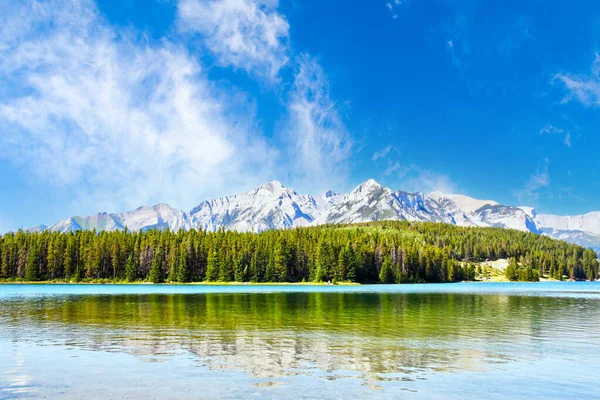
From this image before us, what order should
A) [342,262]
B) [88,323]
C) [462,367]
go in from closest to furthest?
1. [462,367]
2. [88,323]
3. [342,262]

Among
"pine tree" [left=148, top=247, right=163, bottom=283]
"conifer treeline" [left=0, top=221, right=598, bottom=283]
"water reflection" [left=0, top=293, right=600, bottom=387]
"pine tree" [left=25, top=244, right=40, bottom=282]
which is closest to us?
"water reflection" [left=0, top=293, right=600, bottom=387]

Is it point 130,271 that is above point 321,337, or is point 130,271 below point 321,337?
below

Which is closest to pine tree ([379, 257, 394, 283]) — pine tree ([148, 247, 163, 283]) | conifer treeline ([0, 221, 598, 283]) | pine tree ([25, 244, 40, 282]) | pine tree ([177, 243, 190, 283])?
conifer treeline ([0, 221, 598, 283])

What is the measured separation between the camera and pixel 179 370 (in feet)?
79.2

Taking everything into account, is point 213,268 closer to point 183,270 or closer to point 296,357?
point 183,270

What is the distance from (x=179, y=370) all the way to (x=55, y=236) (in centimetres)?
19587

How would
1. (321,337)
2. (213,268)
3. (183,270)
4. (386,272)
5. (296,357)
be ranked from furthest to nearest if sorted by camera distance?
1. (386,272)
2. (213,268)
3. (183,270)
4. (321,337)
5. (296,357)

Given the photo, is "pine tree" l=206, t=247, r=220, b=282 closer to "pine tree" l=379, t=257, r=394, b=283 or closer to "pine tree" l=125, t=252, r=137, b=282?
"pine tree" l=125, t=252, r=137, b=282

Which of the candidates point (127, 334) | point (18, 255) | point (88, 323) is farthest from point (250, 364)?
point (18, 255)

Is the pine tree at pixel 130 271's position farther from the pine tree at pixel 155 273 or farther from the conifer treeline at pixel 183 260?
the pine tree at pixel 155 273

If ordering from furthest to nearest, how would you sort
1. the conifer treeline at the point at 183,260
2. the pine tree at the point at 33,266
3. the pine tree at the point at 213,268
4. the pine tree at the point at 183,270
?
the pine tree at the point at 213,268 < the pine tree at the point at 183,270 < the conifer treeline at the point at 183,260 < the pine tree at the point at 33,266

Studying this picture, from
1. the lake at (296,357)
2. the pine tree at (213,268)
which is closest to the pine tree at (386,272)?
the pine tree at (213,268)

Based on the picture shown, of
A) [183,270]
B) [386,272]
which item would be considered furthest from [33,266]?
[386,272]

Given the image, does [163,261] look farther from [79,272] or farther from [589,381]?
[589,381]
